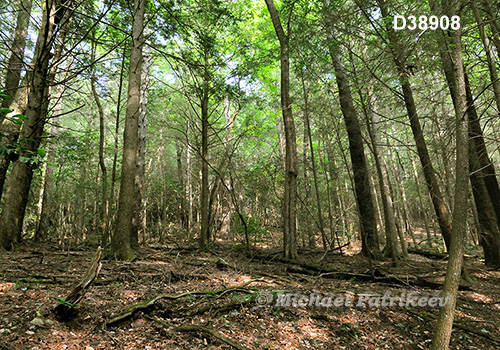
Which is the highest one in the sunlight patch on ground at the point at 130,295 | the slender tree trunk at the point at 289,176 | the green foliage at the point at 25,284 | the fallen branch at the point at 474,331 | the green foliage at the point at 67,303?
the slender tree trunk at the point at 289,176

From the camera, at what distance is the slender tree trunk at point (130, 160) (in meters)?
5.37

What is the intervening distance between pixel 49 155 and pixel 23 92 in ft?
13.3

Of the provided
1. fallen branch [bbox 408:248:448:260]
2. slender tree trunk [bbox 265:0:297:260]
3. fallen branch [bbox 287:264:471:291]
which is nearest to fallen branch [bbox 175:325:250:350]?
fallen branch [bbox 287:264:471:291]

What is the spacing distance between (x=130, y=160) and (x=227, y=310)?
372 centimetres

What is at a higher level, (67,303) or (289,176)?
(289,176)

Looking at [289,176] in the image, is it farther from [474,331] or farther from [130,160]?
[474,331]

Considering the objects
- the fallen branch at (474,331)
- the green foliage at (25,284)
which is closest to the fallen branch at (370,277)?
the fallen branch at (474,331)

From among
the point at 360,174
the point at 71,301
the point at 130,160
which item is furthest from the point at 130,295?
the point at 360,174

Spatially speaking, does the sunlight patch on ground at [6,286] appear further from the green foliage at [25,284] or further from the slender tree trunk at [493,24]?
the slender tree trunk at [493,24]

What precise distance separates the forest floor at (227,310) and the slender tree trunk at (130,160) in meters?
0.48

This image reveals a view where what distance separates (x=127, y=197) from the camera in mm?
5438

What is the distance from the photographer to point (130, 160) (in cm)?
556

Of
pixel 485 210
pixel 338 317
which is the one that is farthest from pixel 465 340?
pixel 485 210

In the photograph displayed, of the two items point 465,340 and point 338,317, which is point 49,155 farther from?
point 465,340
